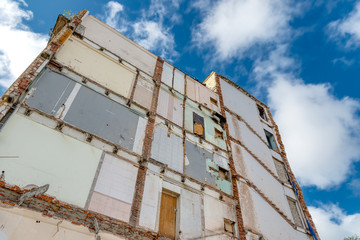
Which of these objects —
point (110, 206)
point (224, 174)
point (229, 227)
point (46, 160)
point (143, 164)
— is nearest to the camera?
point (46, 160)

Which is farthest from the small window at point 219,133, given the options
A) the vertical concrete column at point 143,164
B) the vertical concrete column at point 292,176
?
the vertical concrete column at point 292,176

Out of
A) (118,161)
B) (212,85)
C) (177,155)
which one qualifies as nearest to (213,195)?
(177,155)

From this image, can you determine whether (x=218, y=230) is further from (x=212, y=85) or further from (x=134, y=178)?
(x=212, y=85)

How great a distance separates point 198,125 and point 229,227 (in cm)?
591

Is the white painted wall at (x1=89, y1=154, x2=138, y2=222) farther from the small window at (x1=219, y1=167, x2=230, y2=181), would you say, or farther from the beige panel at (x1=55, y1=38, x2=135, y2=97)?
the small window at (x1=219, y1=167, x2=230, y2=181)

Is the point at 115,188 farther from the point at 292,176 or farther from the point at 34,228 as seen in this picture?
the point at 292,176

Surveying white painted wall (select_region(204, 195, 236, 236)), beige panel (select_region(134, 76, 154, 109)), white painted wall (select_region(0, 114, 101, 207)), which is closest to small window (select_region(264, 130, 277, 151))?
white painted wall (select_region(204, 195, 236, 236))

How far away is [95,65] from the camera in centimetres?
1191

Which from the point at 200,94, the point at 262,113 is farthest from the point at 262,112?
the point at 200,94

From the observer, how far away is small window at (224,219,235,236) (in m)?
10.6

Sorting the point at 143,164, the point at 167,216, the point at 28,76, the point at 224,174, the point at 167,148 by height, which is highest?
the point at 28,76

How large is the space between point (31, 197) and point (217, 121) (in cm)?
1165

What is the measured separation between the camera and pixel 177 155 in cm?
1162

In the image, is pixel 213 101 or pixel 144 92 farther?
pixel 213 101
